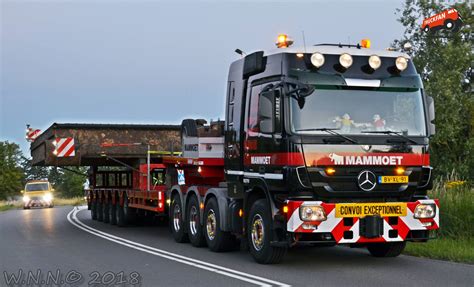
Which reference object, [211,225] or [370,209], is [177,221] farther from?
[370,209]

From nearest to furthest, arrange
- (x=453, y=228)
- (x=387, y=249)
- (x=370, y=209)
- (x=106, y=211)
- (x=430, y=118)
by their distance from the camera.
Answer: (x=370, y=209) → (x=430, y=118) → (x=387, y=249) → (x=453, y=228) → (x=106, y=211)

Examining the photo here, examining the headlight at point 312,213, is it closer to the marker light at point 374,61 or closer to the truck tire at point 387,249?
the truck tire at point 387,249

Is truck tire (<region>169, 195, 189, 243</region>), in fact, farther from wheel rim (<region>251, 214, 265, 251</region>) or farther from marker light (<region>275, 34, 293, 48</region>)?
marker light (<region>275, 34, 293, 48</region>)

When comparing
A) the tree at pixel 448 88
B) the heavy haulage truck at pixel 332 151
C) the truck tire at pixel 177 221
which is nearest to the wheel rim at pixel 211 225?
the heavy haulage truck at pixel 332 151

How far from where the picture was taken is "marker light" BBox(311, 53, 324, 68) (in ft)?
33.5

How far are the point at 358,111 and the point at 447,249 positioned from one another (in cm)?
304

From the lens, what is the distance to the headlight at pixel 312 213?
386 inches

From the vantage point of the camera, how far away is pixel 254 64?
36.6 ft

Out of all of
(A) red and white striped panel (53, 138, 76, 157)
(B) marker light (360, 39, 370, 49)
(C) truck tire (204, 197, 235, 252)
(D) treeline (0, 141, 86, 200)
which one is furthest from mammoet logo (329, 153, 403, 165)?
(D) treeline (0, 141, 86, 200)

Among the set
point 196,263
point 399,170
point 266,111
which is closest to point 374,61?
point 399,170

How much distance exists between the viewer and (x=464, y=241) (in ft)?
40.9

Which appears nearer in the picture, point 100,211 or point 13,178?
point 100,211

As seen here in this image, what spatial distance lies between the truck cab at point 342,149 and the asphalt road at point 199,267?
511 mm

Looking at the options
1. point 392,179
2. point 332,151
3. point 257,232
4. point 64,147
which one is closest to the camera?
point 332,151
